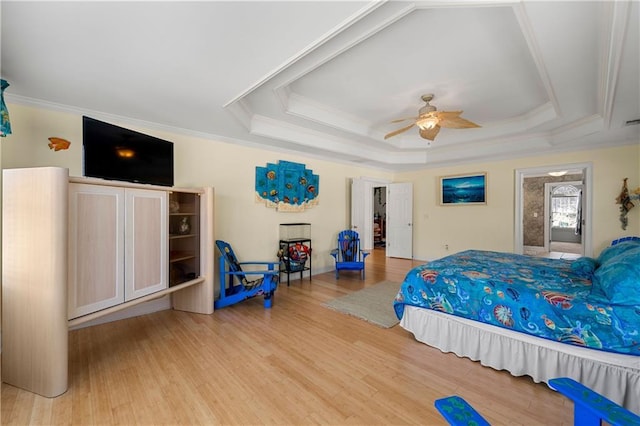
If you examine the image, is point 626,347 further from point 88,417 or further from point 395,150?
point 395,150

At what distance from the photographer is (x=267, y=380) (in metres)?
1.99

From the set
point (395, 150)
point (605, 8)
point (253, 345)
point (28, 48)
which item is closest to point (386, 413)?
point (253, 345)

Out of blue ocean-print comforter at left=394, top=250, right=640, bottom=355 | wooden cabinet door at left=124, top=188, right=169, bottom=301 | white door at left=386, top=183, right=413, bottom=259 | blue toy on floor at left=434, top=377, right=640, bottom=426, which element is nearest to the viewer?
blue toy on floor at left=434, top=377, right=640, bottom=426

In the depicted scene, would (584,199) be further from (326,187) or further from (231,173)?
(231,173)

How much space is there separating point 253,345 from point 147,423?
0.99m

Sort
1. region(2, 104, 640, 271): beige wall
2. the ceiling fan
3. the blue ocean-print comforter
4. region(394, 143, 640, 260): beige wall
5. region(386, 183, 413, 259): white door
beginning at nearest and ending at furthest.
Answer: the blue ocean-print comforter < region(2, 104, 640, 271): beige wall < the ceiling fan < region(394, 143, 640, 260): beige wall < region(386, 183, 413, 259): white door

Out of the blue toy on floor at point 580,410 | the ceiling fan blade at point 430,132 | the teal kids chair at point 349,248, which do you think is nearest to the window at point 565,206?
the teal kids chair at point 349,248

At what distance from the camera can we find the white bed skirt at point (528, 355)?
173 cm

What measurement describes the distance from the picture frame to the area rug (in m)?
3.05

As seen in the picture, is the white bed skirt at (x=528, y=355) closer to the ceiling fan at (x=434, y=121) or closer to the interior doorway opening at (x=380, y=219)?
the ceiling fan at (x=434, y=121)

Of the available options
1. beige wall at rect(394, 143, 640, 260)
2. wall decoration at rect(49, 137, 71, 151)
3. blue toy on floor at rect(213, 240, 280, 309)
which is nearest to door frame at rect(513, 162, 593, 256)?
beige wall at rect(394, 143, 640, 260)

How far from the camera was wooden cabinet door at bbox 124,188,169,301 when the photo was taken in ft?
7.97

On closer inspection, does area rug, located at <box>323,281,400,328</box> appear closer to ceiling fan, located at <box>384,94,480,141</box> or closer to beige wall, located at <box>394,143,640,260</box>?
ceiling fan, located at <box>384,94,480,141</box>

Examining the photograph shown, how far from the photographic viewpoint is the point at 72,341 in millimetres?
2549
